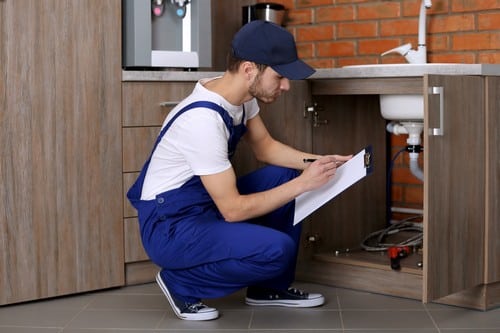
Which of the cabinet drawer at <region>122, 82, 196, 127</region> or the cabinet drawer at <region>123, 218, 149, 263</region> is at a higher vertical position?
the cabinet drawer at <region>122, 82, 196, 127</region>

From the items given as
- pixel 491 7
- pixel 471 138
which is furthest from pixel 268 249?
pixel 491 7

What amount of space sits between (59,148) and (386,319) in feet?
4.05

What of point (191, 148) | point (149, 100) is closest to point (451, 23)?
point (149, 100)

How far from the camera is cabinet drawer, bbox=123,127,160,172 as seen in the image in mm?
3188

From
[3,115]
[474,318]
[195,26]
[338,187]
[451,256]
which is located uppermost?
[195,26]

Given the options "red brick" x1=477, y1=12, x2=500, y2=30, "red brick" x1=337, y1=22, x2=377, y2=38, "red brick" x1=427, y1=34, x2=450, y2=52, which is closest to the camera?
"red brick" x1=477, y1=12, x2=500, y2=30

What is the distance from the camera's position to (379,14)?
3.72 m

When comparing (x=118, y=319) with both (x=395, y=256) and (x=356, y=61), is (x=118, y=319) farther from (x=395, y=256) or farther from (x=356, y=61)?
(x=356, y=61)

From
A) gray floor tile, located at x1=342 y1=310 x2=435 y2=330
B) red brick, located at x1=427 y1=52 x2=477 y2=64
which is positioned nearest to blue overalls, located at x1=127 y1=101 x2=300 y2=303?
gray floor tile, located at x1=342 y1=310 x2=435 y2=330

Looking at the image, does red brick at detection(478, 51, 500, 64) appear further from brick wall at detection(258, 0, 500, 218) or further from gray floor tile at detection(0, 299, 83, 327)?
gray floor tile at detection(0, 299, 83, 327)

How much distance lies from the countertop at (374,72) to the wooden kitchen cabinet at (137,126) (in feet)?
0.09

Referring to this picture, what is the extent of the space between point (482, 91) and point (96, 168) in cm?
134

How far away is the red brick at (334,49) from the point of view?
385 centimetres

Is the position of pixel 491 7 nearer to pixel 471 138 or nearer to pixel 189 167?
pixel 471 138
